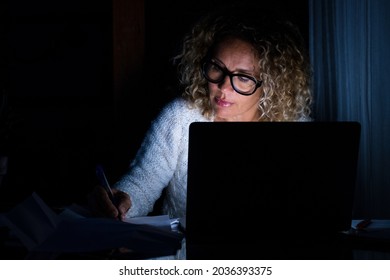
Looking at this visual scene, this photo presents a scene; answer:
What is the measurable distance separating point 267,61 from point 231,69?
0.54ft

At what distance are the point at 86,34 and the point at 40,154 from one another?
615 mm

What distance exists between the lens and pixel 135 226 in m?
1.17

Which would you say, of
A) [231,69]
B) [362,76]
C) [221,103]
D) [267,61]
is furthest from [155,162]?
[362,76]

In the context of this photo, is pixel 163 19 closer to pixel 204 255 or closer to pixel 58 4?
pixel 58 4

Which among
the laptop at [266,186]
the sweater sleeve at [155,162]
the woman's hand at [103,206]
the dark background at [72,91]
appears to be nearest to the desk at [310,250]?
the laptop at [266,186]

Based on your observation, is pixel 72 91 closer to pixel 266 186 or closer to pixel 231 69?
pixel 231 69

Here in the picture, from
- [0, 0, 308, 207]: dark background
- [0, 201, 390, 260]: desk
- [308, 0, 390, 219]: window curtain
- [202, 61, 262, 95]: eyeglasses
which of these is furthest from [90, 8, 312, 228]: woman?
[0, 201, 390, 260]: desk

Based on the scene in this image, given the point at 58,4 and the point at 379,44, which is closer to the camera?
the point at 379,44

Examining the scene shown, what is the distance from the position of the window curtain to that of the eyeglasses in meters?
0.37

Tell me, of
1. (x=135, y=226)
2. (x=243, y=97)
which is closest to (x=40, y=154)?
(x=243, y=97)

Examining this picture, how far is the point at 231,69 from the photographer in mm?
1861
